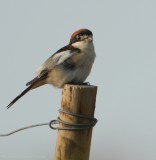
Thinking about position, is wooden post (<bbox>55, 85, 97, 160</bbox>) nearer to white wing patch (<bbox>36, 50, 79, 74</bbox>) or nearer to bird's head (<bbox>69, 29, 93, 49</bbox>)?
white wing patch (<bbox>36, 50, 79, 74</bbox>)

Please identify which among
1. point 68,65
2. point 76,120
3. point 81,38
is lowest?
point 76,120

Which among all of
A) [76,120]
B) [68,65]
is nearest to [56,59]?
[68,65]

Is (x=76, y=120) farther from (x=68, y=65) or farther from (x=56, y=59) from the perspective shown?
(x=56, y=59)

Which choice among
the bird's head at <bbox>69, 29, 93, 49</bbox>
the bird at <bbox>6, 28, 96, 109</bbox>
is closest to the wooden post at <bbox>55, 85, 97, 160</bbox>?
the bird at <bbox>6, 28, 96, 109</bbox>

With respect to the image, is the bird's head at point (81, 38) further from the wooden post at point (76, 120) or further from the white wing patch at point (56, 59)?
the wooden post at point (76, 120)

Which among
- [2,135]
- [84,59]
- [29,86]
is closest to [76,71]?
[84,59]

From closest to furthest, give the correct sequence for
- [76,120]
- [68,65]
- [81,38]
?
1. [76,120]
2. [68,65]
3. [81,38]

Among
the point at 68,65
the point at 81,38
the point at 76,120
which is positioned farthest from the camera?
the point at 81,38
